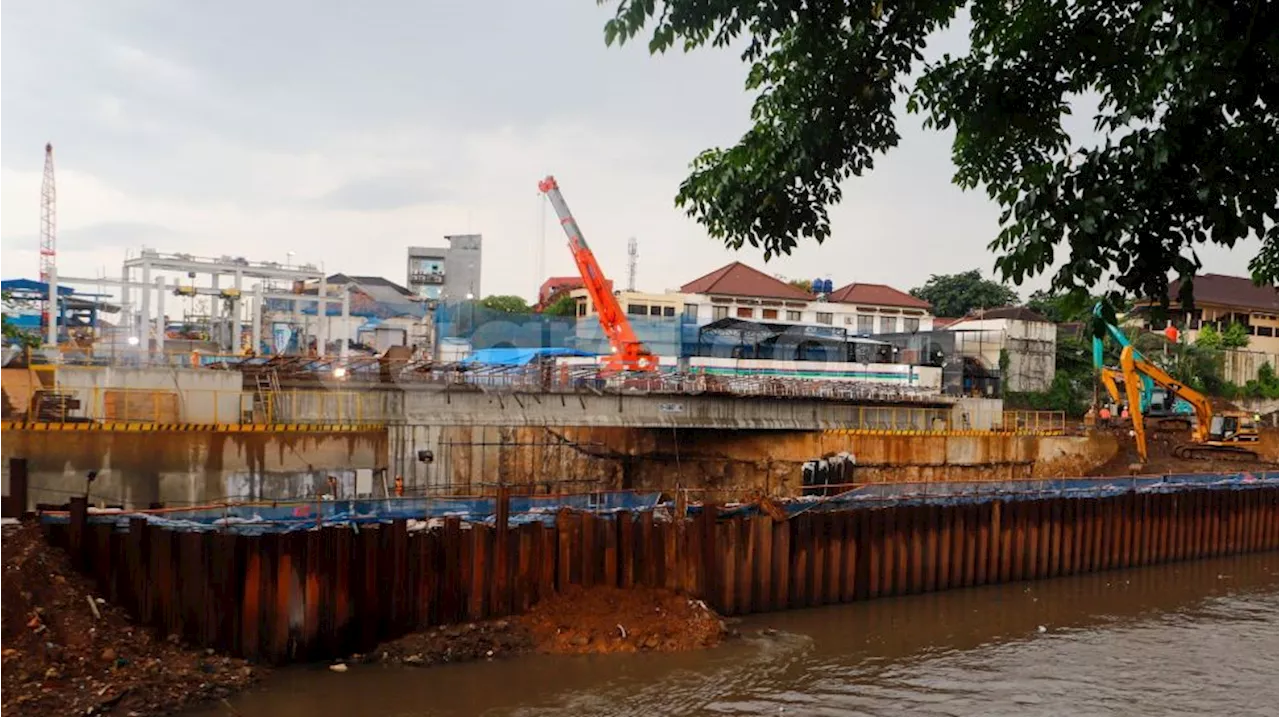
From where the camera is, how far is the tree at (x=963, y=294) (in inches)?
2980

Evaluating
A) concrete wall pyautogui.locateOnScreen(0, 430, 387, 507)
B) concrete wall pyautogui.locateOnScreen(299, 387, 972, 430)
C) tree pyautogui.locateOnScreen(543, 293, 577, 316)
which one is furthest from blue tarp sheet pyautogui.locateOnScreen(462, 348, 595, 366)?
tree pyautogui.locateOnScreen(543, 293, 577, 316)

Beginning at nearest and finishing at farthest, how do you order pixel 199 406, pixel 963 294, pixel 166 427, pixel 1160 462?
pixel 166 427 < pixel 199 406 < pixel 1160 462 < pixel 963 294

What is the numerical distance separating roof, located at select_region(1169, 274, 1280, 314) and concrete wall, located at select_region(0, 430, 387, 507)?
178 feet

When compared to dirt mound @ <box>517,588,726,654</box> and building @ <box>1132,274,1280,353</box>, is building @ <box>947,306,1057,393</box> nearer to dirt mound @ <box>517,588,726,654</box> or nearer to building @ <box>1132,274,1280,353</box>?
building @ <box>1132,274,1280,353</box>

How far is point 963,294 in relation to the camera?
76.3 meters

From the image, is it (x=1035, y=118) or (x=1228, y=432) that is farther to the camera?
(x=1228, y=432)

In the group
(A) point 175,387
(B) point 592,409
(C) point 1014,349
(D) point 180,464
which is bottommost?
(D) point 180,464

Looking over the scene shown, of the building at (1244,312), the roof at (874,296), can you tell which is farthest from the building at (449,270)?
the building at (1244,312)

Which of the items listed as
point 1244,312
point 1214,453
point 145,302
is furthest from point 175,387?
point 1244,312

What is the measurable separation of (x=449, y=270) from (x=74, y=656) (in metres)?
67.8

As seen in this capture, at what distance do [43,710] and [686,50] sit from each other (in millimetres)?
10357

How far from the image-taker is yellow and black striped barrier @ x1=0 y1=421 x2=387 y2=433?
20562 mm

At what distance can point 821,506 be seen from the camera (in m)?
21.2

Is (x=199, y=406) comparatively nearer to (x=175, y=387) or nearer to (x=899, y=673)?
(x=175, y=387)
